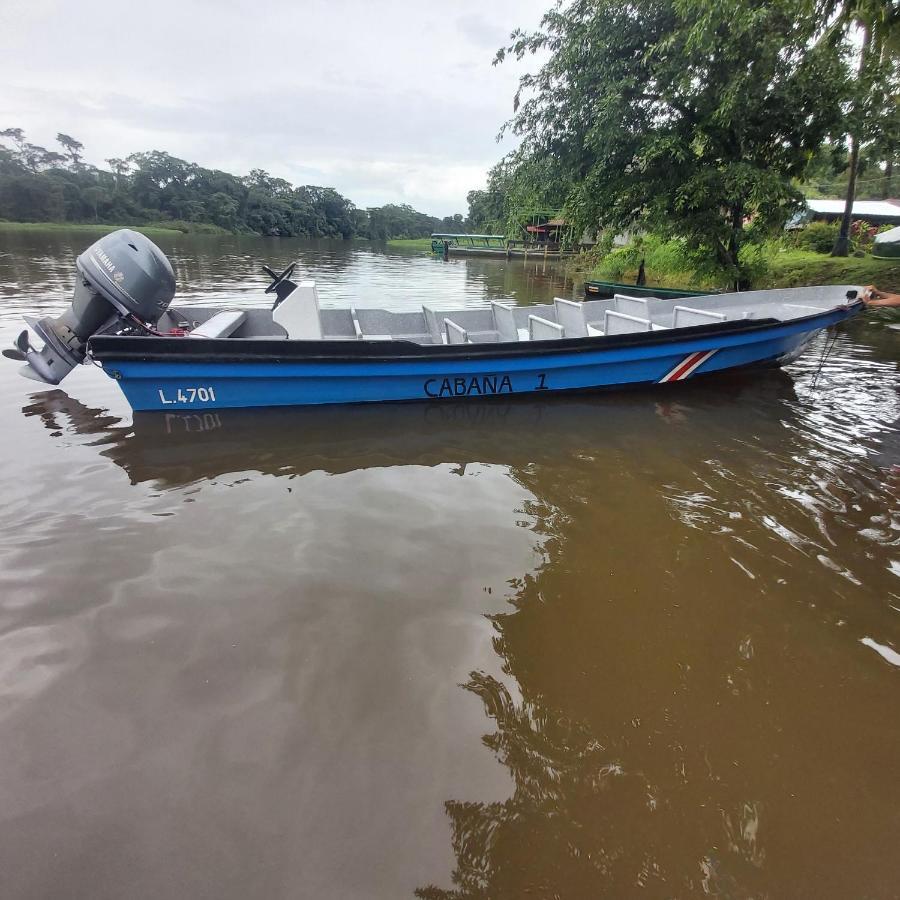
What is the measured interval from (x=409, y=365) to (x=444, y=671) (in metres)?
3.69

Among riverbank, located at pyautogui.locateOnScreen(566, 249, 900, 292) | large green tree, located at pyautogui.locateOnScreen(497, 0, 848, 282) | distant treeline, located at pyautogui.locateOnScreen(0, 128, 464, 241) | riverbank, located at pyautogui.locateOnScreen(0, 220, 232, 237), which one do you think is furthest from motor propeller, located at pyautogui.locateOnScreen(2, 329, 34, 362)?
distant treeline, located at pyautogui.locateOnScreen(0, 128, 464, 241)

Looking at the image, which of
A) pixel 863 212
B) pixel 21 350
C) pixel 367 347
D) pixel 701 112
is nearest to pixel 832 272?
pixel 701 112

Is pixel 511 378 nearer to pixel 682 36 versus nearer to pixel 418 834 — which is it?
pixel 418 834

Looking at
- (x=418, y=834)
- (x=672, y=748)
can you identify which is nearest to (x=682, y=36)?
(x=672, y=748)

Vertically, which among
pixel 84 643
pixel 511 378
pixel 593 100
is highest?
pixel 593 100

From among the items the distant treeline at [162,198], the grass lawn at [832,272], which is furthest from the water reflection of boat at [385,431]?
the distant treeline at [162,198]

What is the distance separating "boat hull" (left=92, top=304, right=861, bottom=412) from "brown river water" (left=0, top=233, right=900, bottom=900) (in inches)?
27.1

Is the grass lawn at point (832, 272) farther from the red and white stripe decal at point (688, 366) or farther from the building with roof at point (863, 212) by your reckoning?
the building with roof at point (863, 212)

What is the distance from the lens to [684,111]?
923 cm

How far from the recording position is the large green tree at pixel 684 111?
8.24 meters

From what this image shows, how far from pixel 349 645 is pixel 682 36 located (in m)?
10.4

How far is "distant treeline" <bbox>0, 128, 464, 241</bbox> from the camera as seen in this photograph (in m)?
56.9

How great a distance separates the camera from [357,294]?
57.4ft

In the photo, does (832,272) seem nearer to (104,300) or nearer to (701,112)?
(701,112)
